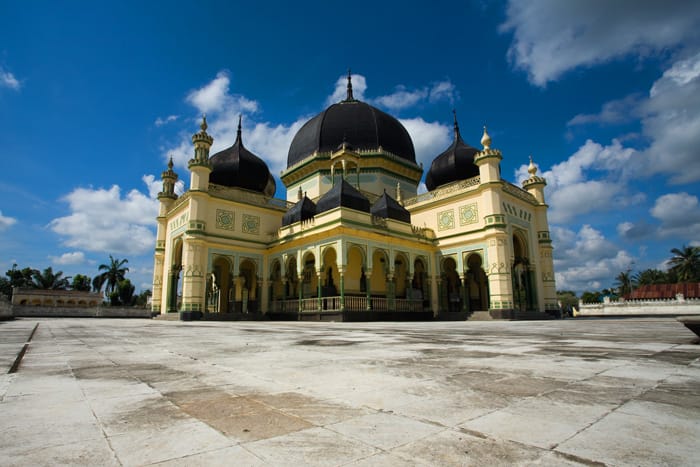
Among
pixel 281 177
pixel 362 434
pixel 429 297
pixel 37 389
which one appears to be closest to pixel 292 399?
pixel 362 434

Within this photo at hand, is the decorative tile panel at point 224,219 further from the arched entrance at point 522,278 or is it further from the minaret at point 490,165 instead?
the arched entrance at point 522,278

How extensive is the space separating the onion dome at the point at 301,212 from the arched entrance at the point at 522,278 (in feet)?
44.2

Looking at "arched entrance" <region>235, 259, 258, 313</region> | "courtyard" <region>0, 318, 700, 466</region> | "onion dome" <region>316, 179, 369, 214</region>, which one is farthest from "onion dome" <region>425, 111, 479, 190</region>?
"courtyard" <region>0, 318, 700, 466</region>

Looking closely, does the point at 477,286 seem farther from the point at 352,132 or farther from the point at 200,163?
the point at 200,163

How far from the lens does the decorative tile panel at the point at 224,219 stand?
2469 cm

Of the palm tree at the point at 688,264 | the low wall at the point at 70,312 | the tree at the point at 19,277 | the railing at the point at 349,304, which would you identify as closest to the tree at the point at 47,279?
the tree at the point at 19,277

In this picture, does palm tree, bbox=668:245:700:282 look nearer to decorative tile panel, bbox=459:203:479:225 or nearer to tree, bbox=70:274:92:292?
decorative tile panel, bbox=459:203:479:225

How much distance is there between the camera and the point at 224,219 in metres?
25.0

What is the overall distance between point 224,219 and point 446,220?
1455 cm

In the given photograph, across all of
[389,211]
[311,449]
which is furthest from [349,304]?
[311,449]

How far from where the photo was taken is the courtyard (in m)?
1.55

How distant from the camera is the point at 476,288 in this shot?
27.9 metres

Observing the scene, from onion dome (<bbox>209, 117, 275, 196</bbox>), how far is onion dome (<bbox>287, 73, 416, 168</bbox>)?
3882 millimetres

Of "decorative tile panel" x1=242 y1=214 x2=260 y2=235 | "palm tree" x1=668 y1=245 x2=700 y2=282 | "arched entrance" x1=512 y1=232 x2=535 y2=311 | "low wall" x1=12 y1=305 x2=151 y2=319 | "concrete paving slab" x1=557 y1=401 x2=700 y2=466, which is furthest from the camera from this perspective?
"palm tree" x1=668 y1=245 x2=700 y2=282
